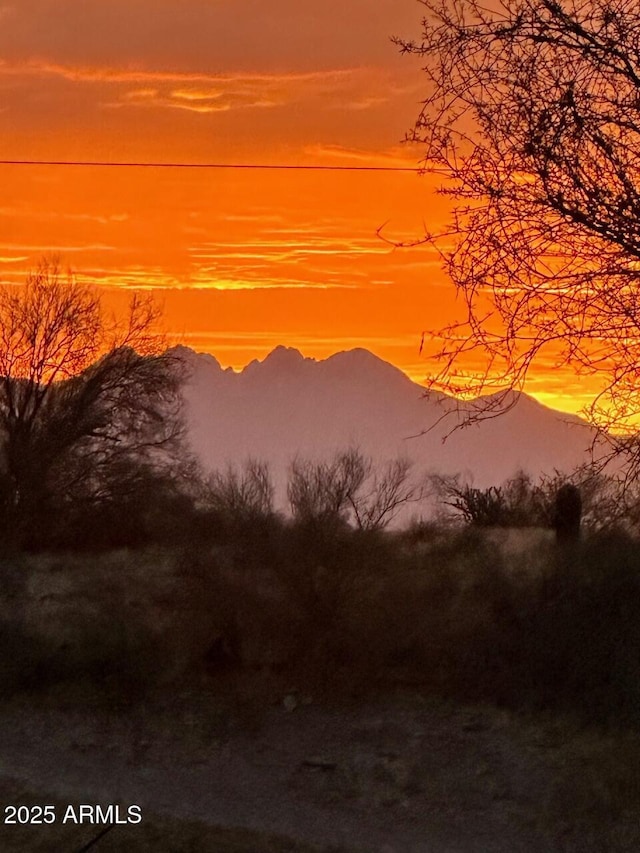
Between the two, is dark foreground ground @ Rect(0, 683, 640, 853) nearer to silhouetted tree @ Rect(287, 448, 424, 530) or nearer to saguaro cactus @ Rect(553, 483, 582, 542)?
silhouetted tree @ Rect(287, 448, 424, 530)

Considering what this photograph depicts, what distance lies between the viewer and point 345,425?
31984mm

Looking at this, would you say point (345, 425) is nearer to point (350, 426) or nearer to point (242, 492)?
point (350, 426)

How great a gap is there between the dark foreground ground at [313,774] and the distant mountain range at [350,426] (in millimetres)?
3625

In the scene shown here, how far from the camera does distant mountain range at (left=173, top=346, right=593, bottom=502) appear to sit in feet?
75.0

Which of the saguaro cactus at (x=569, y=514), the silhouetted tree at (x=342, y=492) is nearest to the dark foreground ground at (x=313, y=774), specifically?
the silhouetted tree at (x=342, y=492)

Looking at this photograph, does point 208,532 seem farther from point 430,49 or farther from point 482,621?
point 430,49

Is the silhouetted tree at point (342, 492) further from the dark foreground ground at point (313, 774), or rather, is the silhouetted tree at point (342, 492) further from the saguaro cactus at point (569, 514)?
the dark foreground ground at point (313, 774)

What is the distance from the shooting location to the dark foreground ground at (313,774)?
12305mm

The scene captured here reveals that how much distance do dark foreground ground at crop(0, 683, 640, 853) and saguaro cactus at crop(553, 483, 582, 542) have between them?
3340 millimetres

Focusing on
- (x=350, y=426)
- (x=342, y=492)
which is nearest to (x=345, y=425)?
(x=350, y=426)

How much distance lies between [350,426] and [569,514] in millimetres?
10664

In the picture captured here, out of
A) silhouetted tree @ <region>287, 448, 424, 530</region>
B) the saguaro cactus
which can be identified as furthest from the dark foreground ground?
the saguaro cactus

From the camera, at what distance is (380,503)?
21047 millimetres

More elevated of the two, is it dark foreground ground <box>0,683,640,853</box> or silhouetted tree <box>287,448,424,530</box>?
silhouetted tree <box>287,448,424,530</box>
